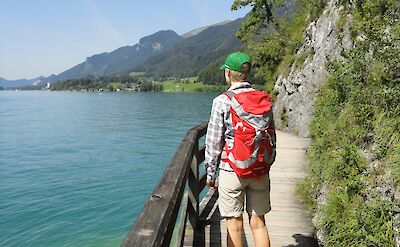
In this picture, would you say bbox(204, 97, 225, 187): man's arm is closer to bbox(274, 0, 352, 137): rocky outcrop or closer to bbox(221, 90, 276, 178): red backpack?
bbox(221, 90, 276, 178): red backpack

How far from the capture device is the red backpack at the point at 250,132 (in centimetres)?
308

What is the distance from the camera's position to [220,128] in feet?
10.6

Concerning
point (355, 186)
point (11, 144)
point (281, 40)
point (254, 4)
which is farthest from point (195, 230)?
point (11, 144)

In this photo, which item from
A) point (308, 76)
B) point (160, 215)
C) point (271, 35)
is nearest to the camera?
point (160, 215)

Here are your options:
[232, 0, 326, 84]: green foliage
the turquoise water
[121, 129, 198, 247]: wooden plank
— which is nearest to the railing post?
[121, 129, 198, 247]: wooden plank

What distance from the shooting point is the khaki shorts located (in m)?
3.32

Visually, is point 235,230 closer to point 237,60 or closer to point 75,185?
point 237,60

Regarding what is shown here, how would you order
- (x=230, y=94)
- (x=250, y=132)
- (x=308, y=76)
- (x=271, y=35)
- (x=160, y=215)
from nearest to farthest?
(x=160, y=215) < (x=250, y=132) < (x=230, y=94) < (x=308, y=76) < (x=271, y=35)

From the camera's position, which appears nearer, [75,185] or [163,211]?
[163,211]

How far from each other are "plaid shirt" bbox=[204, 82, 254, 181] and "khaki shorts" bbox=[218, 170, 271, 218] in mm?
132

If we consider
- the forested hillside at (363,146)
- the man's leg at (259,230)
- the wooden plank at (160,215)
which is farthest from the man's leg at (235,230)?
the forested hillside at (363,146)

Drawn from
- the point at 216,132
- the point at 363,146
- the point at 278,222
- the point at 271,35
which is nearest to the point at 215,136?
the point at 216,132

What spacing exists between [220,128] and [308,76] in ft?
46.5

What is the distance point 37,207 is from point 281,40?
1826 centimetres
